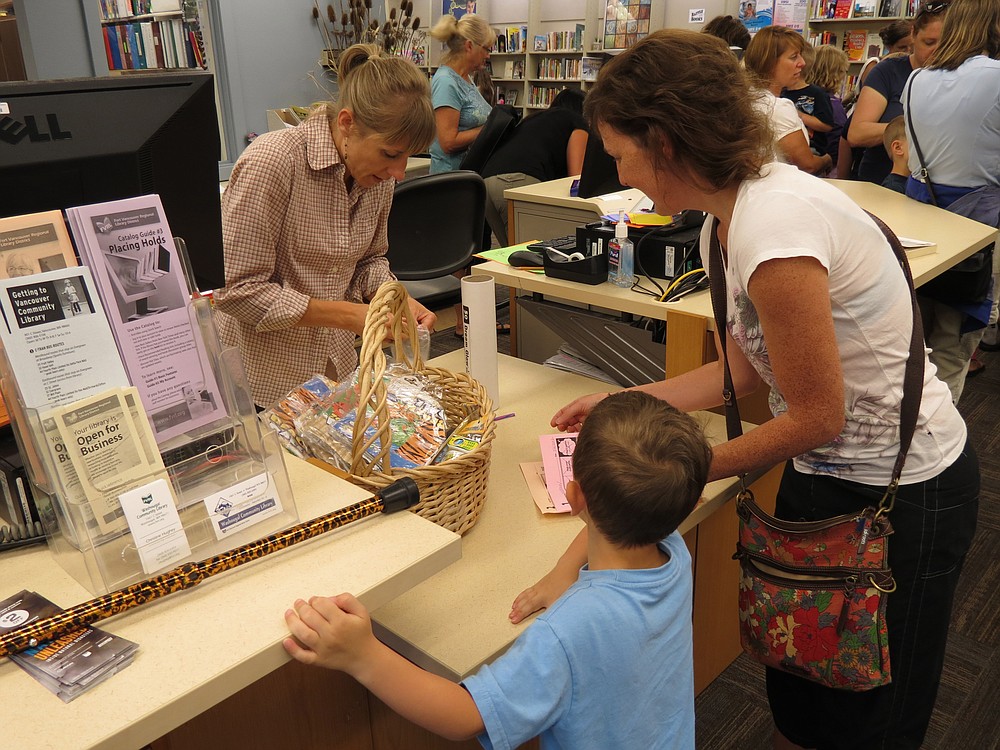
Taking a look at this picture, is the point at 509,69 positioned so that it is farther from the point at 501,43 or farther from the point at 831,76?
the point at 831,76

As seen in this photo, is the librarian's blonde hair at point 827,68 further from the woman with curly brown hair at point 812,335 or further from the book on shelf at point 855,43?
the woman with curly brown hair at point 812,335

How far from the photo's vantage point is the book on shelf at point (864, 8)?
5953mm

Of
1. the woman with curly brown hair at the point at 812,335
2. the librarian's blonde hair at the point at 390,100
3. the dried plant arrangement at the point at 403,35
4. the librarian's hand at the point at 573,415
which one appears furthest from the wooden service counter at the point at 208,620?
the dried plant arrangement at the point at 403,35

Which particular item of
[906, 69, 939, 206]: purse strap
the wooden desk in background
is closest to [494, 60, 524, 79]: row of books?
the wooden desk in background

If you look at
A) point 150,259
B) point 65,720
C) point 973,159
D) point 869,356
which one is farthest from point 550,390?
point 973,159

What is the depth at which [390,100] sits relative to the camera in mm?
1690

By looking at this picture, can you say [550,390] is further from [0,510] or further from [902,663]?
[0,510]

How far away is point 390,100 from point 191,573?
117 cm

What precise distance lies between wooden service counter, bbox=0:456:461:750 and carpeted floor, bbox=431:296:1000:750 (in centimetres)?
128

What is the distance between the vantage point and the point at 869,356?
3.87 feet

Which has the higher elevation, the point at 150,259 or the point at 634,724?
the point at 150,259

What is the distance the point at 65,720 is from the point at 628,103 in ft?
3.31

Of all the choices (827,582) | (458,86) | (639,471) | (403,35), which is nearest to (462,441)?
(639,471)

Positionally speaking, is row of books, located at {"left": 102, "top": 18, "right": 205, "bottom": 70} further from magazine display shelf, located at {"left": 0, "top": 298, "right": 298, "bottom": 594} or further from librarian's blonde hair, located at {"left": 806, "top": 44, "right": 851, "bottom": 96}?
magazine display shelf, located at {"left": 0, "top": 298, "right": 298, "bottom": 594}
